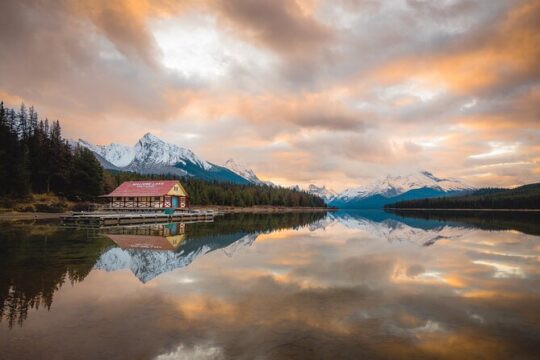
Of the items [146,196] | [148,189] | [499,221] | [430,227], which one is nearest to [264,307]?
[430,227]

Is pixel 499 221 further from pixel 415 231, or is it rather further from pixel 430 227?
pixel 415 231

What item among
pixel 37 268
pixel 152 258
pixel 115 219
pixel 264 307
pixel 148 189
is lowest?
pixel 264 307

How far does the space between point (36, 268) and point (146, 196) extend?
220 feet

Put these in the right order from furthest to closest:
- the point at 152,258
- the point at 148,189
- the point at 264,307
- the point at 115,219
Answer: the point at 148,189 < the point at 115,219 < the point at 152,258 < the point at 264,307

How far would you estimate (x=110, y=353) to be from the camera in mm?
8484

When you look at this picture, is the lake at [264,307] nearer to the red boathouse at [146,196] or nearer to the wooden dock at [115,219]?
the wooden dock at [115,219]

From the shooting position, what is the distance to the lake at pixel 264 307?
29.3ft

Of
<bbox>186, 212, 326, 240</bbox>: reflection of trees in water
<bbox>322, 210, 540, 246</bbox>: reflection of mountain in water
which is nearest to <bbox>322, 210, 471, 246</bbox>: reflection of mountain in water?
<bbox>322, 210, 540, 246</bbox>: reflection of mountain in water

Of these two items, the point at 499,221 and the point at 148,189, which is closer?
the point at 499,221

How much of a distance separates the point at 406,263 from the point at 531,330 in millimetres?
11518

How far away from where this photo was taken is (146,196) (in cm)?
8294

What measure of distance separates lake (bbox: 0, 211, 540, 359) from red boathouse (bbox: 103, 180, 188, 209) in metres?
59.4

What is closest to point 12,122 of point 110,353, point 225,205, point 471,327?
point 225,205

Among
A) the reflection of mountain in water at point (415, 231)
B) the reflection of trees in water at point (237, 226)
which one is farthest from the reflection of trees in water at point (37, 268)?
the reflection of mountain in water at point (415, 231)
